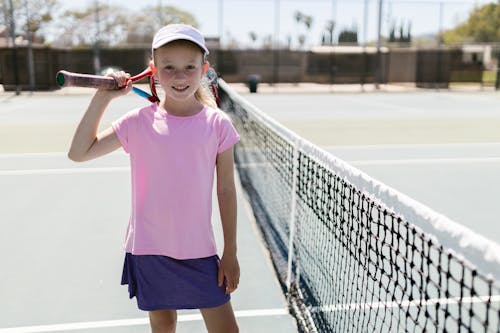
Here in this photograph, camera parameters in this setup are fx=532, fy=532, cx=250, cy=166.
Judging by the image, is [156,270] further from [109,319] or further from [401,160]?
[401,160]

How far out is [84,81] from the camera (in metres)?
1.96

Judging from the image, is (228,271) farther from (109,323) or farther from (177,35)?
(109,323)

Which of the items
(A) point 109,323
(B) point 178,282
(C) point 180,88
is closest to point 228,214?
(B) point 178,282

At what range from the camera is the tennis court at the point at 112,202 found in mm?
3600

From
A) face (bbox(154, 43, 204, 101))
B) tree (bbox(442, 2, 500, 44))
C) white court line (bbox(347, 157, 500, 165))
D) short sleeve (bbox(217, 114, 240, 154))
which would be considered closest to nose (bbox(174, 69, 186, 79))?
face (bbox(154, 43, 204, 101))

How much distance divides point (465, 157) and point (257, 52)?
72.0 feet

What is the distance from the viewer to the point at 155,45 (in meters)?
2.00

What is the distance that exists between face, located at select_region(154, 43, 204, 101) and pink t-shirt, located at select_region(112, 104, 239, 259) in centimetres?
11

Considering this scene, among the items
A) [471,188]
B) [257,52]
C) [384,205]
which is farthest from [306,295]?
[257,52]

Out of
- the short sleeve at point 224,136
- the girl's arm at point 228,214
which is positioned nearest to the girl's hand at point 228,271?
the girl's arm at point 228,214

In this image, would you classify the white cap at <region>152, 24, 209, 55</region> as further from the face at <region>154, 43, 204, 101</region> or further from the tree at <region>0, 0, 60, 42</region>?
the tree at <region>0, 0, 60, 42</region>

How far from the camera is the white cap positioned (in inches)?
76.8

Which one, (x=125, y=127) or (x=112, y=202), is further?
(x=112, y=202)

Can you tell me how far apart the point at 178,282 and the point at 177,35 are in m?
0.97
